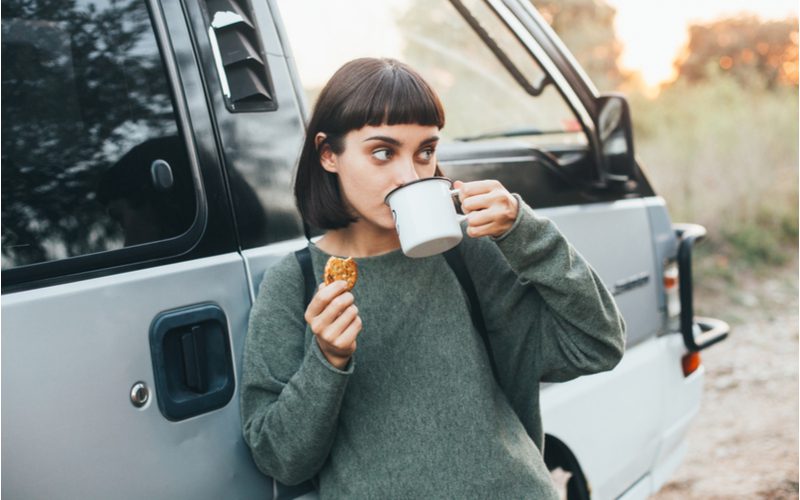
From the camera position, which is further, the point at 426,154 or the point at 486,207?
the point at 426,154

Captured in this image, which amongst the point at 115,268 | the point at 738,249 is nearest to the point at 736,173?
the point at 738,249

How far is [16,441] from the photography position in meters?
1.12

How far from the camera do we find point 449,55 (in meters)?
2.80

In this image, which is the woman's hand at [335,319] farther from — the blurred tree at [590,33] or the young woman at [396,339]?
the blurred tree at [590,33]

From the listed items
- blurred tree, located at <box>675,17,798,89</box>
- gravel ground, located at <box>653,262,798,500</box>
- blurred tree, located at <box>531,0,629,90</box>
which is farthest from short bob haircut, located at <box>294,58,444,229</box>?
blurred tree, located at <box>675,17,798,89</box>

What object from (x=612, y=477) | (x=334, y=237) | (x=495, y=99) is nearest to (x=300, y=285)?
(x=334, y=237)

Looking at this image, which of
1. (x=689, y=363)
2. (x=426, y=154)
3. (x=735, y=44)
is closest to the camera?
(x=426, y=154)

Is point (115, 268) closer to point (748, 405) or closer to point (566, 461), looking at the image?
point (566, 461)

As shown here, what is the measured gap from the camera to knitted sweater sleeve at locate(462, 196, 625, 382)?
1368 millimetres

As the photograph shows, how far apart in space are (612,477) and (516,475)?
0.99 metres

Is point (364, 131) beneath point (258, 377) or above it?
above

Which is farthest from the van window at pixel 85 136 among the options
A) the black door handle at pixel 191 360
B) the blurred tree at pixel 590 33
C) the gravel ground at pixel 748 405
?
the blurred tree at pixel 590 33

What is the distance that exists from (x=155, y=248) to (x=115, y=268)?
9cm

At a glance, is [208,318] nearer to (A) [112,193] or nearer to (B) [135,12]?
(A) [112,193]
